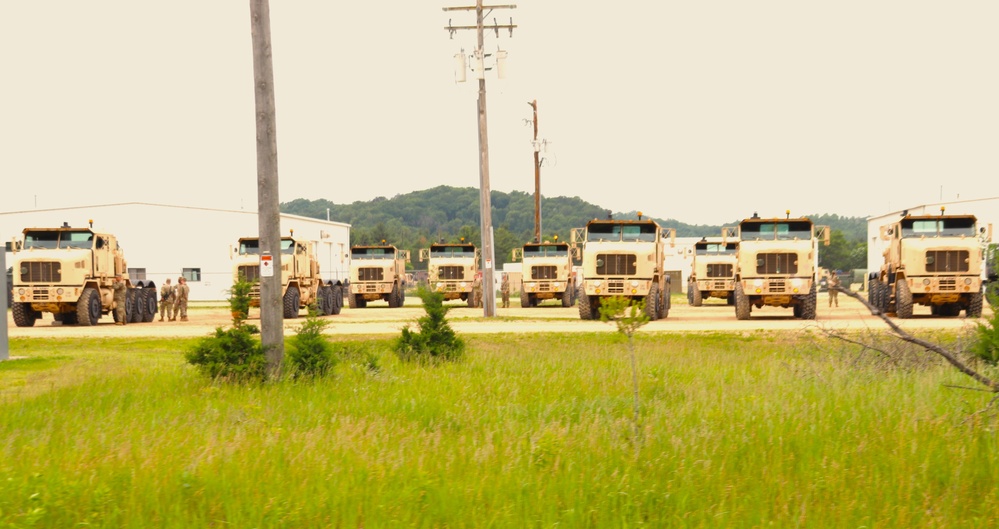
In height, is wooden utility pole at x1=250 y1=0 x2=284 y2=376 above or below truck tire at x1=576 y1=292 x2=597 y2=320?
above

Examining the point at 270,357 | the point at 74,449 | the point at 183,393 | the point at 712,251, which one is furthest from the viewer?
the point at 712,251

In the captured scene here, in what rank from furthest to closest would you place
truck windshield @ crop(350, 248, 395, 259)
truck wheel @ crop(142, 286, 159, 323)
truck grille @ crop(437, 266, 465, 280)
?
truck windshield @ crop(350, 248, 395, 259) < truck grille @ crop(437, 266, 465, 280) < truck wheel @ crop(142, 286, 159, 323)

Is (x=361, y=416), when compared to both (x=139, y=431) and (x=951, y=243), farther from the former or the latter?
(x=951, y=243)

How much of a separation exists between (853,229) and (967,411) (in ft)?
557

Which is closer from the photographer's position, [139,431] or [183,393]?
[139,431]

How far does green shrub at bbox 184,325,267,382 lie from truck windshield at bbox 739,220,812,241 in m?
19.4

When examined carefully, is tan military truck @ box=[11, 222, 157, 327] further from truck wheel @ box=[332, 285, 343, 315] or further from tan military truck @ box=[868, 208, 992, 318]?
tan military truck @ box=[868, 208, 992, 318]

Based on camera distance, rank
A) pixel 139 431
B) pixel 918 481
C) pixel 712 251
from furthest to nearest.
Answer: pixel 712 251, pixel 139 431, pixel 918 481

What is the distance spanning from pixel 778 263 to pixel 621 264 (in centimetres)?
444

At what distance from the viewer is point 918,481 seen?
23.2ft

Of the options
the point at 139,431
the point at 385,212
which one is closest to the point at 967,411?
the point at 139,431

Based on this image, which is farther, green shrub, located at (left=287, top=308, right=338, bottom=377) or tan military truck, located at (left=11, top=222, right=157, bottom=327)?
tan military truck, located at (left=11, top=222, right=157, bottom=327)

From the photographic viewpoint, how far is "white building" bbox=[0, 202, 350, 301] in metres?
61.7

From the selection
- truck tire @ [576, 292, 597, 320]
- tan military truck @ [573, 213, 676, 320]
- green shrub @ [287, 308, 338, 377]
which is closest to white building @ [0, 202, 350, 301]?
truck tire @ [576, 292, 597, 320]
